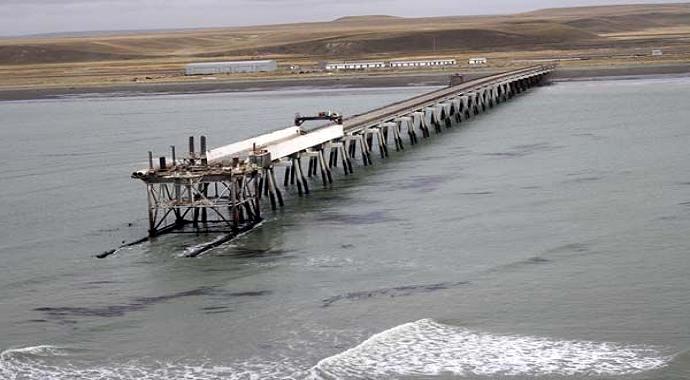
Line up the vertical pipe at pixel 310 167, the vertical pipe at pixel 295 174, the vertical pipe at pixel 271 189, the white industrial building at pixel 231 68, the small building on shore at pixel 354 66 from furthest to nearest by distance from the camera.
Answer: the white industrial building at pixel 231 68 < the small building on shore at pixel 354 66 < the vertical pipe at pixel 310 167 < the vertical pipe at pixel 295 174 < the vertical pipe at pixel 271 189

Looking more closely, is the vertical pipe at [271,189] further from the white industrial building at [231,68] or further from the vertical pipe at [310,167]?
the white industrial building at [231,68]

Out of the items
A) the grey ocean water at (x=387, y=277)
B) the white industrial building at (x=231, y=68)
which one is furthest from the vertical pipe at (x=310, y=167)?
the white industrial building at (x=231, y=68)

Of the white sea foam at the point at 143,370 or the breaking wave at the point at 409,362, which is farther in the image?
the white sea foam at the point at 143,370

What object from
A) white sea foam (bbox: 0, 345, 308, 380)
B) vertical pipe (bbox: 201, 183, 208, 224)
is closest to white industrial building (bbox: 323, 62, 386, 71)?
vertical pipe (bbox: 201, 183, 208, 224)

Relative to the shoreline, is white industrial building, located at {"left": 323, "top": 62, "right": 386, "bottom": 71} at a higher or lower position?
higher

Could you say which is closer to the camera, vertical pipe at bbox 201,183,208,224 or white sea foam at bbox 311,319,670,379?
white sea foam at bbox 311,319,670,379

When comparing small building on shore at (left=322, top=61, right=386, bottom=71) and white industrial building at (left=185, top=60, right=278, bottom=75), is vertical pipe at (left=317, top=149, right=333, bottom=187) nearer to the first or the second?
small building on shore at (left=322, top=61, right=386, bottom=71)

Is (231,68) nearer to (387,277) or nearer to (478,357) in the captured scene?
(387,277)

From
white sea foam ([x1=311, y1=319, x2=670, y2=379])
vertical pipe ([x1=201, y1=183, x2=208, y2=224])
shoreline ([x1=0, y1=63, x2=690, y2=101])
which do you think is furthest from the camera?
shoreline ([x1=0, y1=63, x2=690, y2=101])
